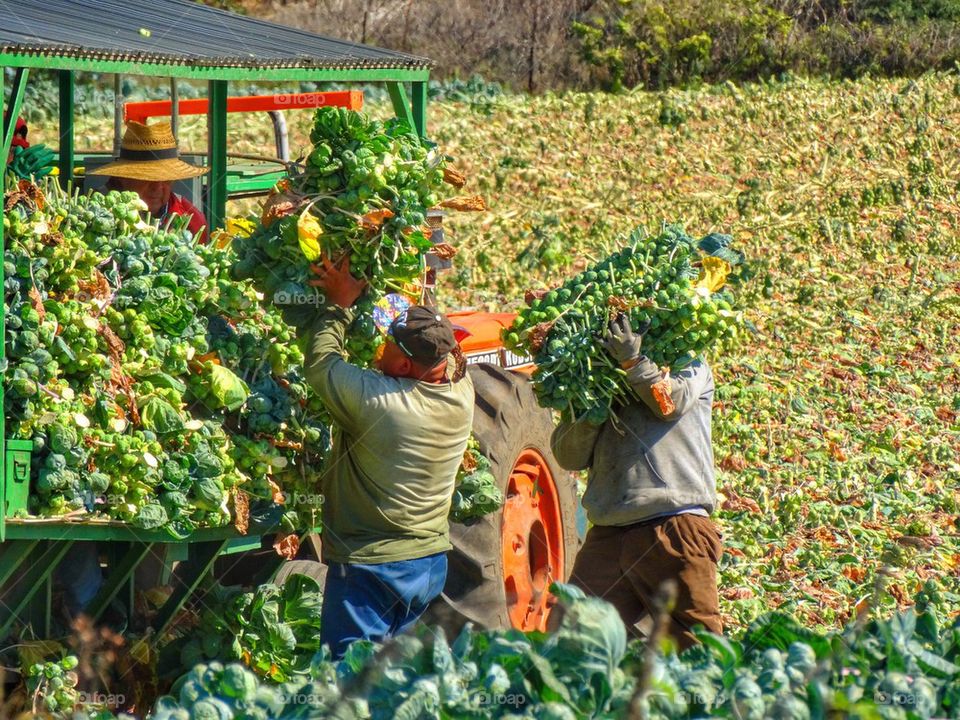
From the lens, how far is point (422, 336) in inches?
181

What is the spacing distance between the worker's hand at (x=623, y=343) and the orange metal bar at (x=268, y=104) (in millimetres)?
1868

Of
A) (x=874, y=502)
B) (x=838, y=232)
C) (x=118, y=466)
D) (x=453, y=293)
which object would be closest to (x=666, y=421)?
(x=118, y=466)

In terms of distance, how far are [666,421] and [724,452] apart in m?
3.63

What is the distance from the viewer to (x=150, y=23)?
555 centimetres

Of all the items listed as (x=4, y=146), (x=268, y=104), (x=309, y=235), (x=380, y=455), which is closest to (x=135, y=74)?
(x=4, y=146)

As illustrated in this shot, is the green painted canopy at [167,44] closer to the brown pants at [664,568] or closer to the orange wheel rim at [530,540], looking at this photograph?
the orange wheel rim at [530,540]

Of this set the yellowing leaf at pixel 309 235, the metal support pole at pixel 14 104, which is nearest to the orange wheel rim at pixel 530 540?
the yellowing leaf at pixel 309 235

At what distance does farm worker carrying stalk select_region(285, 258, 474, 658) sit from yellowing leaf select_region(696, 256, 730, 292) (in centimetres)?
104

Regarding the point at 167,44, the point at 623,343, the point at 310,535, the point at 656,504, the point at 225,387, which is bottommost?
the point at 310,535

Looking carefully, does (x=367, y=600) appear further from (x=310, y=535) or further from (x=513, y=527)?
(x=513, y=527)

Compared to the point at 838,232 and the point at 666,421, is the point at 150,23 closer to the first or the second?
the point at 666,421

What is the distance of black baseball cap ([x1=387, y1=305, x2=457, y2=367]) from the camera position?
4617 millimetres

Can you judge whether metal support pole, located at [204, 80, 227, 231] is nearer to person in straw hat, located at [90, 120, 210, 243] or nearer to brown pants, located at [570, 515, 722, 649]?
person in straw hat, located at [90, 120, 210, 243]

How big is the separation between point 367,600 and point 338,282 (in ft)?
3.53
